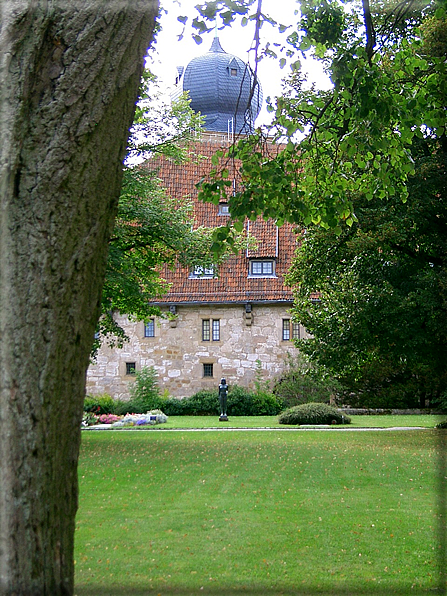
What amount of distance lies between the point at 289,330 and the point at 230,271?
3741mm

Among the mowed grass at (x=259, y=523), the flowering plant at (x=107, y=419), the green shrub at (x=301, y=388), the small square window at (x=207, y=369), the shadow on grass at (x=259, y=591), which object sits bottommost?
the flowering plant at (x=107, y=419)

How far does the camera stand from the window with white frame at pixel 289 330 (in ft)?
96.6

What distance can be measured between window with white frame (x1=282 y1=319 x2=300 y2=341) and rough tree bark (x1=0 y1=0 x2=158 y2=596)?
88.9ft

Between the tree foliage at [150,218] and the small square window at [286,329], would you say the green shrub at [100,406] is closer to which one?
the small square window at [286,329]

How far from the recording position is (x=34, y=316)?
236cm

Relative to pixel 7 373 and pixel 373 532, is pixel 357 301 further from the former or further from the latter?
pixel 7 373

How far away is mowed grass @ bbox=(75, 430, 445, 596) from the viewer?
521 centimetres

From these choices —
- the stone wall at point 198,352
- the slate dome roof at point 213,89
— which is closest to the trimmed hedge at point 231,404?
the stone wall at point 198,352

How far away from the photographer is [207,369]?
29922 millimetres

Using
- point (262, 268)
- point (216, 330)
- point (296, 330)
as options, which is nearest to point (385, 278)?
point (296, 330)

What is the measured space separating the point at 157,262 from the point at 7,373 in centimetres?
1468

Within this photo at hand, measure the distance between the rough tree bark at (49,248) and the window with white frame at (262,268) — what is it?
91.8 ft

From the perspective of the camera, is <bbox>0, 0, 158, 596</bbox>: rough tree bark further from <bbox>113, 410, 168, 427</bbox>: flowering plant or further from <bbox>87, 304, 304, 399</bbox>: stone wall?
<bbox>87, 304, 304, 399</bbox>: stone wall

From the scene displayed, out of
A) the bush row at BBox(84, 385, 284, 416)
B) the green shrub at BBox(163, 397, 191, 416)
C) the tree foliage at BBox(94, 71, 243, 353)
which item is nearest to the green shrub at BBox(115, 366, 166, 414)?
the bush row at BBox(84, 385, 284, 416)
